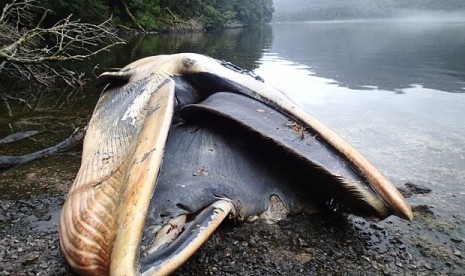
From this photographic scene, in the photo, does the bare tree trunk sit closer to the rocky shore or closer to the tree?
the tree

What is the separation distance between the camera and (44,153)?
422cm

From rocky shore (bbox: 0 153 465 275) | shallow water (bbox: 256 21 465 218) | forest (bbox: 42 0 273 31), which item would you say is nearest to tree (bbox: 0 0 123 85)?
rocky shore (bbox: 0 153 465 275)

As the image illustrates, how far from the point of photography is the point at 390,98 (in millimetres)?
8141

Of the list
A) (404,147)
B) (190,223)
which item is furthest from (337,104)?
(190,223)

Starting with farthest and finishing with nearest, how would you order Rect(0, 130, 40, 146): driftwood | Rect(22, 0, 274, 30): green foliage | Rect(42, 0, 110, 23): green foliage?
Rect(22, 0, 274, 30): green foliage → Rect(42, 0, 110, 23): green foliage → Rect(0, 130, 40, 146): driftwood

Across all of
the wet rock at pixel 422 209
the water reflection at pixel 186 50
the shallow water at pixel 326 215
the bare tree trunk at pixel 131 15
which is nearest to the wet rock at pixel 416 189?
the shallow water at pixel 326 215

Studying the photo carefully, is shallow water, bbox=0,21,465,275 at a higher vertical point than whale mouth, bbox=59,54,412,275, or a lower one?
lower

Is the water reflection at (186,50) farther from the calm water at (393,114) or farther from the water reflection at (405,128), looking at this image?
the water reflection at (405,128)

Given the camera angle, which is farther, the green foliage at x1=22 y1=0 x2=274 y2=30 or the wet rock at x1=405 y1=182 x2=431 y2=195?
the green foliage at x1=22 y1=0 x2=274 y2=30

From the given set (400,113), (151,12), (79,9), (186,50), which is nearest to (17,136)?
(400,113)

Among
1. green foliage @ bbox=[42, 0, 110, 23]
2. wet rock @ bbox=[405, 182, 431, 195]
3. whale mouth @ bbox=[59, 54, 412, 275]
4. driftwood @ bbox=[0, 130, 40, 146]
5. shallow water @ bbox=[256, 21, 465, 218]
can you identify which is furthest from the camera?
green foliage @ bbox=[42, 0, 110, 23]

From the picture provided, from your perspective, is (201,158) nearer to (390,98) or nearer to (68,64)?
(390,98)

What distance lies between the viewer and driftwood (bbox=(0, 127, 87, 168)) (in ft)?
12.8

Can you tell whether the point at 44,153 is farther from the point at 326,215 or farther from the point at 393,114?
the point at 393,114
